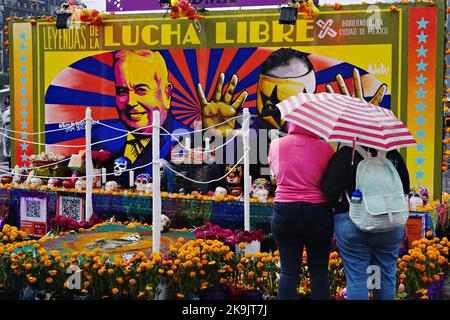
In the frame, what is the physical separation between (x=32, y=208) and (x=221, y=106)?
3.17 metres

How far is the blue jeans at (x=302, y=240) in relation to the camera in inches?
→ 201

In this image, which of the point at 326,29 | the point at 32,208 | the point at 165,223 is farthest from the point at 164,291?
the point at 32,208

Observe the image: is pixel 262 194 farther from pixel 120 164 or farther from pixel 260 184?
pixel 120 164

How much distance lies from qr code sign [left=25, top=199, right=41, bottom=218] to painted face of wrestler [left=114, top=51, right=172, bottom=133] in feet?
5.70

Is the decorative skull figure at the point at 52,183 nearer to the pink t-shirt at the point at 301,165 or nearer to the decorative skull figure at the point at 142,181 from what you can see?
the decorative skull figure at the point at 142,181

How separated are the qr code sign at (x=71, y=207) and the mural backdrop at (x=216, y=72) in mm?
929

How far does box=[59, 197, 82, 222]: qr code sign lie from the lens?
10211mm

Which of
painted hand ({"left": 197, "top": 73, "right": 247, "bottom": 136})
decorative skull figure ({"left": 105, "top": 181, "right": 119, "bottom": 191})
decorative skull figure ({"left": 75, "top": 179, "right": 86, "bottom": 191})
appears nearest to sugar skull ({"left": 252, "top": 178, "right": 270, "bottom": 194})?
painted hand ({"left": 197, "top": 73, "right": 247, "bottom": 136})

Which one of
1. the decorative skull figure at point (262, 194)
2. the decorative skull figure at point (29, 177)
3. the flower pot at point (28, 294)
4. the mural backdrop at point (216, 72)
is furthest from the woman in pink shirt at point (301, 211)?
the decorative skull figure at point (29, 177)

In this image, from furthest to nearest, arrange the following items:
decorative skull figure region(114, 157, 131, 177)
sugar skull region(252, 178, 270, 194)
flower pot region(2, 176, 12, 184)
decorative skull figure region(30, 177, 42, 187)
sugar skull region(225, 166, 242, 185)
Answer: flower pot region(2, 176, 12, 184), decorative skull figure region(30, 177, 42, 187), decorative skull figure region(114, 157, 131, 177), sugar skull region(225, 166, 242, 185), sugar skull region(252, 178, 270, 194)

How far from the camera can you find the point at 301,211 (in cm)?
511

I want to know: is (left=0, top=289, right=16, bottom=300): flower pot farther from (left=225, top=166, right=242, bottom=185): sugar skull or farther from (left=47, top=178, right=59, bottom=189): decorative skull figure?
(left=47, top=178, right=59, bottom=189): decorative skull figure

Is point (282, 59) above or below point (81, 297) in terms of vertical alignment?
above
